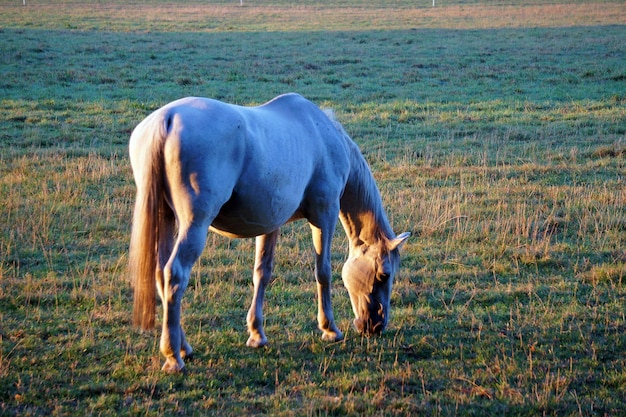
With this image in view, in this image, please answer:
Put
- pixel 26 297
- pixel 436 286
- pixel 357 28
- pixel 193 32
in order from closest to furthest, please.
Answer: pixel 26 297 < pixel 436 286 < pixel 193 32 < pixel 357 28

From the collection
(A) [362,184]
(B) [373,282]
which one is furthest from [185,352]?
(A) [362,184]

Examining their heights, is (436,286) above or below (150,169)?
below

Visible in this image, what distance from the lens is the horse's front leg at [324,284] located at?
A: 551 cm

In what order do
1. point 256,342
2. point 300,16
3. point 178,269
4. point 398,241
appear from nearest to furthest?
point 178,269 → point 256,342 → point 398,241 → point 300,16

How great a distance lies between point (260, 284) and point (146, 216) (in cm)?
130

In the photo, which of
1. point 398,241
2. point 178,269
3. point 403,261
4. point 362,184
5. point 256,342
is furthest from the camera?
point 403,261

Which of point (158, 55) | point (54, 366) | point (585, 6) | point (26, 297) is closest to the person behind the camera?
point (54, 366)

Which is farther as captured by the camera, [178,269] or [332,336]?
[332,336]

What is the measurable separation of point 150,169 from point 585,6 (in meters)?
41.8

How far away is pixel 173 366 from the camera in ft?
15.5

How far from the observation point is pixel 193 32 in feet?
99.1

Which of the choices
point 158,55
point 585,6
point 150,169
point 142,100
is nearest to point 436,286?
point 150,169

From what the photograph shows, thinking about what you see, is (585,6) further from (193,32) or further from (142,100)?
(142,100)

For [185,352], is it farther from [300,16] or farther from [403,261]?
[300,16]
